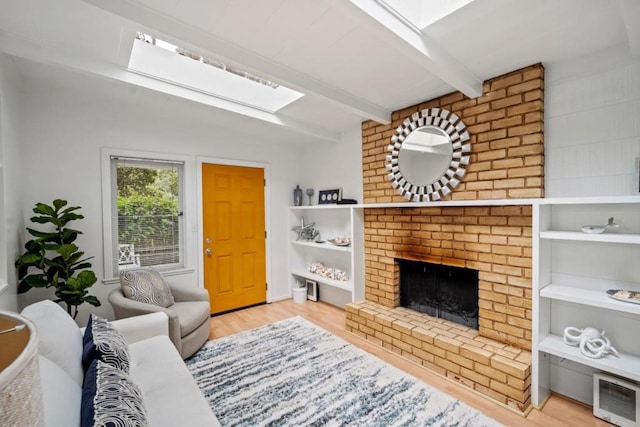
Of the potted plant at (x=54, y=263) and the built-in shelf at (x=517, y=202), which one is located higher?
the built-in shelf at (x=517, y=202)

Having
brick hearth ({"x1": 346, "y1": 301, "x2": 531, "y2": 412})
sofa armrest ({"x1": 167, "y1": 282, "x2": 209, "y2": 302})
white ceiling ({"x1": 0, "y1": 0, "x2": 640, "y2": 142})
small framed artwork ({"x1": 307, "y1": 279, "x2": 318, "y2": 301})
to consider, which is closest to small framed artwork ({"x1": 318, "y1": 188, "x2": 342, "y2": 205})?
small framed artwork ({"x1": 307, "y1": 279, "x2": 318, "y2": 301})

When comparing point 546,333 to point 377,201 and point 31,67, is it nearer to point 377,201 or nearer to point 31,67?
point 377,201

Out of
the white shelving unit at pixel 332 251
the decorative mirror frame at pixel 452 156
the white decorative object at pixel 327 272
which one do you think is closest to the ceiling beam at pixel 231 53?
the decorative mirror frame at pixel 452 156

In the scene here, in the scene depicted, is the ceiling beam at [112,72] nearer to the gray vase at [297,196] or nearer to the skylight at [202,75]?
the skylight at [202,75]

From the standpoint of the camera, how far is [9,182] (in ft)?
7.29

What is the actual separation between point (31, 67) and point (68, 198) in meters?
1.15

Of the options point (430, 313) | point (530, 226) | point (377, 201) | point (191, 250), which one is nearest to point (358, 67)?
point (377, 201)

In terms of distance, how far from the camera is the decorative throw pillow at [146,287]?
2.76m

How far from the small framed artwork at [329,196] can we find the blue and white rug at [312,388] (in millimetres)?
1774

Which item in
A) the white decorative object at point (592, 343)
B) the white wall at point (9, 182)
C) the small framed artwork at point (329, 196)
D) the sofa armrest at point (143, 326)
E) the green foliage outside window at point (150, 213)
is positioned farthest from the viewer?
the small framed artwork at point (329, 196)

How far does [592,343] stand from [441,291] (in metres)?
1.15

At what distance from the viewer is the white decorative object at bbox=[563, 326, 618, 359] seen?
191 centimetres

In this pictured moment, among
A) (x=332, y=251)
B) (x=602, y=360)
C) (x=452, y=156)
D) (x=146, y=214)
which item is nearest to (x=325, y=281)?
(x=332, y=251)

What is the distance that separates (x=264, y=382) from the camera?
2.39 m
